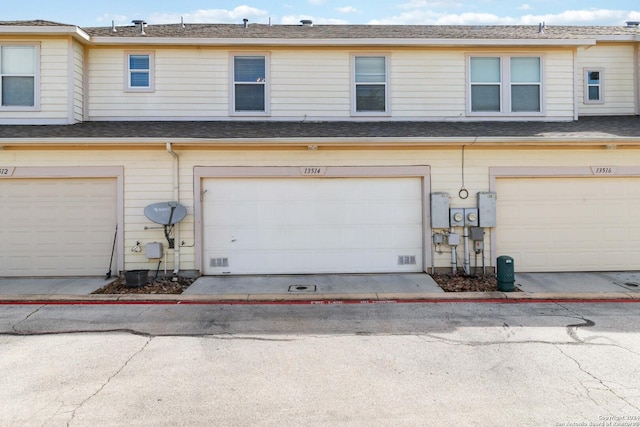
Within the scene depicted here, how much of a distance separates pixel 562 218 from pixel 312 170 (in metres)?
6.22

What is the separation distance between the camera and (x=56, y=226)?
29.5 feet

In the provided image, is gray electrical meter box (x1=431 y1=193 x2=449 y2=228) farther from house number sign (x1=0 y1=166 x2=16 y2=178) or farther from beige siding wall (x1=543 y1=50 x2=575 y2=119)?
house number sign (x1=0 y1=166 x2=16 y2=178)

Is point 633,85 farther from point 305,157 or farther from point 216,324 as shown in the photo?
point 216,324

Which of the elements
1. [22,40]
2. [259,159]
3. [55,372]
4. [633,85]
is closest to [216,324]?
[55,372]

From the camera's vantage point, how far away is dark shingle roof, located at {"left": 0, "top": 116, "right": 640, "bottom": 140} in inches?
347

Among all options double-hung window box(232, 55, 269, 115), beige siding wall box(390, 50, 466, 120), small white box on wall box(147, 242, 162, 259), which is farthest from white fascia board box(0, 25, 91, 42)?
beige siding wall box(390, 50, 466, 120)

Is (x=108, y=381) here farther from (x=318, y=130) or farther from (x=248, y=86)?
A: (x=248, y=86)

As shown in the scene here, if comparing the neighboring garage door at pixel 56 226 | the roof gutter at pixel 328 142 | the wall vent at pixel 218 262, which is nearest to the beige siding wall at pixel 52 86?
the roof gutter at pixel 328 142

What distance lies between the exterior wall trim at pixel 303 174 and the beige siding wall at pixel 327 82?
2078 millimetres

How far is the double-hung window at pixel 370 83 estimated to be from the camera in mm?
10625

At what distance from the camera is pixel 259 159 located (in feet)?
30.0

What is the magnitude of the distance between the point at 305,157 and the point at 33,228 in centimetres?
662

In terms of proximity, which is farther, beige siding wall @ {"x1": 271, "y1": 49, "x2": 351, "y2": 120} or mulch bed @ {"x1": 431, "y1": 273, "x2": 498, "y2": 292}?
beige siding wall @ {"x1": 271, "y1": 49, "x2": 351, "y2": 120}

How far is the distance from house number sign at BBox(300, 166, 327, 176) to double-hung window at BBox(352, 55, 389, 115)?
249 centimetres
